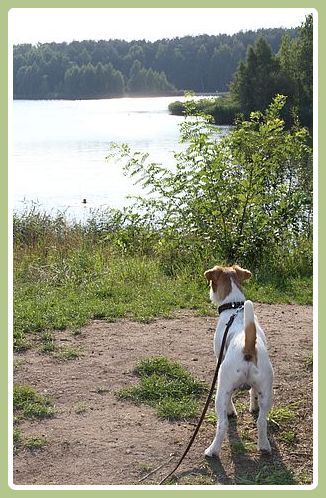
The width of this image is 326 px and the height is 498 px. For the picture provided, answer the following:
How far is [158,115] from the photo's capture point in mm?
53000

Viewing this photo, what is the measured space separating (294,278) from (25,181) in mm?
16712

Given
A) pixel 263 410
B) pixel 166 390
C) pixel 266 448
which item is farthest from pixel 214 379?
pixel 166 390

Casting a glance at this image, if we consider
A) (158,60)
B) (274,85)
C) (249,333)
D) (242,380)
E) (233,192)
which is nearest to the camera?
(249,333)

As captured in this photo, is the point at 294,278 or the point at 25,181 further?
the point at 25,181

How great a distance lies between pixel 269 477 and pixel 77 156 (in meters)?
27.8

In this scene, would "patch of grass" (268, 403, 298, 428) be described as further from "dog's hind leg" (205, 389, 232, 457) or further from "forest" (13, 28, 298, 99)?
"forest" (13, 28, 298, 99)

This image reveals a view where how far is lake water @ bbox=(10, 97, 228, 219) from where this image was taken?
20859 mm

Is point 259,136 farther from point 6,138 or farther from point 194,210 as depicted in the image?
point 6,138

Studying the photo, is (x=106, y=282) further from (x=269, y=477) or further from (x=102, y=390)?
(x=269, y=477)

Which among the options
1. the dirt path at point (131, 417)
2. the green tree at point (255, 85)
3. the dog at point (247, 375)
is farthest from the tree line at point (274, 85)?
the dog at point (247, 375)

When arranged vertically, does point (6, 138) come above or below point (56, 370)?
above

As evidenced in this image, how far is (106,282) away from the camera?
9789 millimetres

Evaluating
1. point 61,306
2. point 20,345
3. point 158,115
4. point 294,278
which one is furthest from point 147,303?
point 158,115

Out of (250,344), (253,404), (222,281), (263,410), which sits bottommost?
(253,404)
